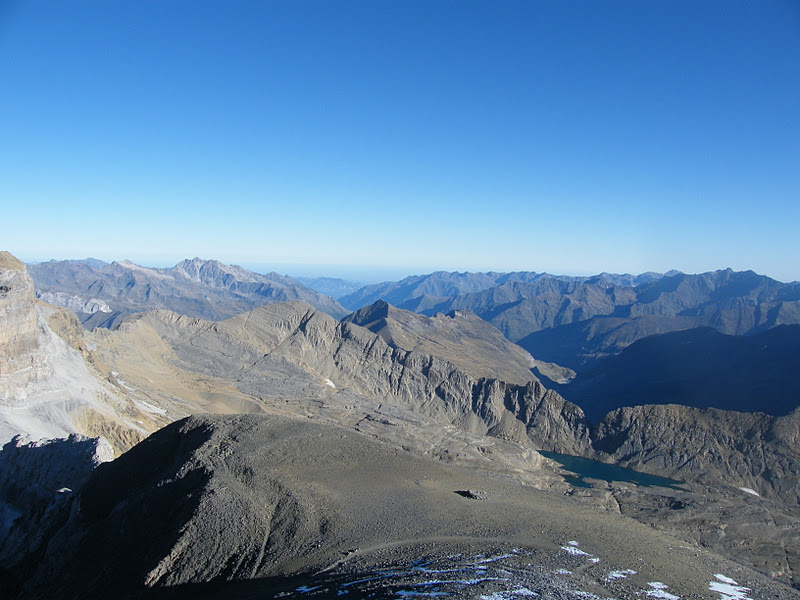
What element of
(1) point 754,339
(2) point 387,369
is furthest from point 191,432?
(1) point 754,339

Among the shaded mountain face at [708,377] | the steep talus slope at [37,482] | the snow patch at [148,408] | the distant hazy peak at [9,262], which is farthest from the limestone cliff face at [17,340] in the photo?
the shaded mountain face at [708,377]

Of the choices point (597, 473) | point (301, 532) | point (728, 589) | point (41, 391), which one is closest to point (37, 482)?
point (41, 391)

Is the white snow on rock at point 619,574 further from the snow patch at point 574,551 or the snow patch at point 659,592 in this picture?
the snow patch at point 574,551

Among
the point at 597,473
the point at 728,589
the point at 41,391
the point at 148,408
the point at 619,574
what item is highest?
the point at 41,391

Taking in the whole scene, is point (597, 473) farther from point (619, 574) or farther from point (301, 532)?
point (301, 532)

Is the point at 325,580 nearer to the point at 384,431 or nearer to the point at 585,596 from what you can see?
the point at 585,596

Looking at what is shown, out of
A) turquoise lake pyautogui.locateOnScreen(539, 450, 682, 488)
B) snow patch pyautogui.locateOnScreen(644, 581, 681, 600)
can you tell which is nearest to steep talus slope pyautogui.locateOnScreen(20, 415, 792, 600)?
snow patch pyautogui.locateOnScreen(644, 581, 681, 600)
